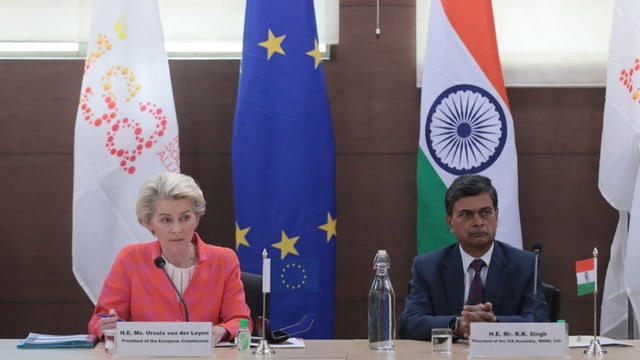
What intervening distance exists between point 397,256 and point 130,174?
5.07ft

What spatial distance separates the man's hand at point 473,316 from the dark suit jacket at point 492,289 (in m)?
0.29

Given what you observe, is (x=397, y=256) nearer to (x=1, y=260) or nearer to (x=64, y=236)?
(x=64, y=236)

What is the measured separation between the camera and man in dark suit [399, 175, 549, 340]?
341 centimetres

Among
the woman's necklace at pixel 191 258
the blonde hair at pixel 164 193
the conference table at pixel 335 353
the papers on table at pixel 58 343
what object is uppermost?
the blonde hair at pixel 164 193

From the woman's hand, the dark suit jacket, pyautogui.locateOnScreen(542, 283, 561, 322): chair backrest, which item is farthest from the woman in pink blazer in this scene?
pyautogui.locateOnScreen(542, 283, 561, 322): chair backrest

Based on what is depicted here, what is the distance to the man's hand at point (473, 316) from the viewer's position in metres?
3.03

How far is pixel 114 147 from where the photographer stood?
444cm

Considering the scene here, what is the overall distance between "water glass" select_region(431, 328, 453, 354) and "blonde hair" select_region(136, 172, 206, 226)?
107cm

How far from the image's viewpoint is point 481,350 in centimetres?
272

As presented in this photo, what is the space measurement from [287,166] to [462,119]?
0.90 metres

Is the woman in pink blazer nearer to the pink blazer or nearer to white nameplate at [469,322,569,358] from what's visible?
the pink blazer

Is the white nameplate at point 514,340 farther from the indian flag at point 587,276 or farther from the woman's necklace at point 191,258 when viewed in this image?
the woman's necklace at point 191,258

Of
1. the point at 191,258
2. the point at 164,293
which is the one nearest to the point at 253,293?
the point at 191,258

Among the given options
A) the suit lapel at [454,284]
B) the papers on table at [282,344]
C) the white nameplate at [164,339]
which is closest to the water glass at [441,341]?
the papers on table at [282,344]
